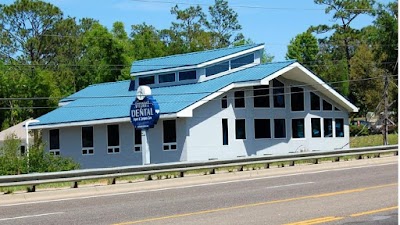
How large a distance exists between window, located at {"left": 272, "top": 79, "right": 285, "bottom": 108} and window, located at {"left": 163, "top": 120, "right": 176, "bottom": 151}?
7.82 metres

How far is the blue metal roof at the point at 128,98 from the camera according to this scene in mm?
40188

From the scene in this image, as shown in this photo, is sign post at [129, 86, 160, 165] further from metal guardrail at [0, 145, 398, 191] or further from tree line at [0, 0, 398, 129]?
tree line at [0, 0, 398, 129]

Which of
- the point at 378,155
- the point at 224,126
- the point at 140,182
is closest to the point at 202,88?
the point at 224,126

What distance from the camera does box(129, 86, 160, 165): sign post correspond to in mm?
32594

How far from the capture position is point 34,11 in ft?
241

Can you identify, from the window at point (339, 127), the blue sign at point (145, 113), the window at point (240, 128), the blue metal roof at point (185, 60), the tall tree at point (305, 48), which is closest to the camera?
the blue sign at point (145, 113)

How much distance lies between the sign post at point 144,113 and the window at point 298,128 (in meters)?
14.6

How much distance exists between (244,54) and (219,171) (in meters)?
18.7

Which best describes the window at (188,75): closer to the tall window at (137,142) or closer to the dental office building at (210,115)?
the dental office building at (210,115)

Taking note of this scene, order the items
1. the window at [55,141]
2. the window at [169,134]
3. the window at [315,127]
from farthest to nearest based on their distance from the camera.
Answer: the window at [315,127] → the window at [55,141] → the window at [169,134]

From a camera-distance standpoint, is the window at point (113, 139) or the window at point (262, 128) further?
the window at point (262, 128)

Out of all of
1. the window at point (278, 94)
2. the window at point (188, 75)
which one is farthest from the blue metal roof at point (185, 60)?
the window at point (278, 94)

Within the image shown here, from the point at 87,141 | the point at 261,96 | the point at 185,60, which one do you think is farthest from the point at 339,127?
the point at 87,141

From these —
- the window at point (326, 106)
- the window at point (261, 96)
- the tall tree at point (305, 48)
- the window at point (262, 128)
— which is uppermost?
the tall tree at point (305, 48)
